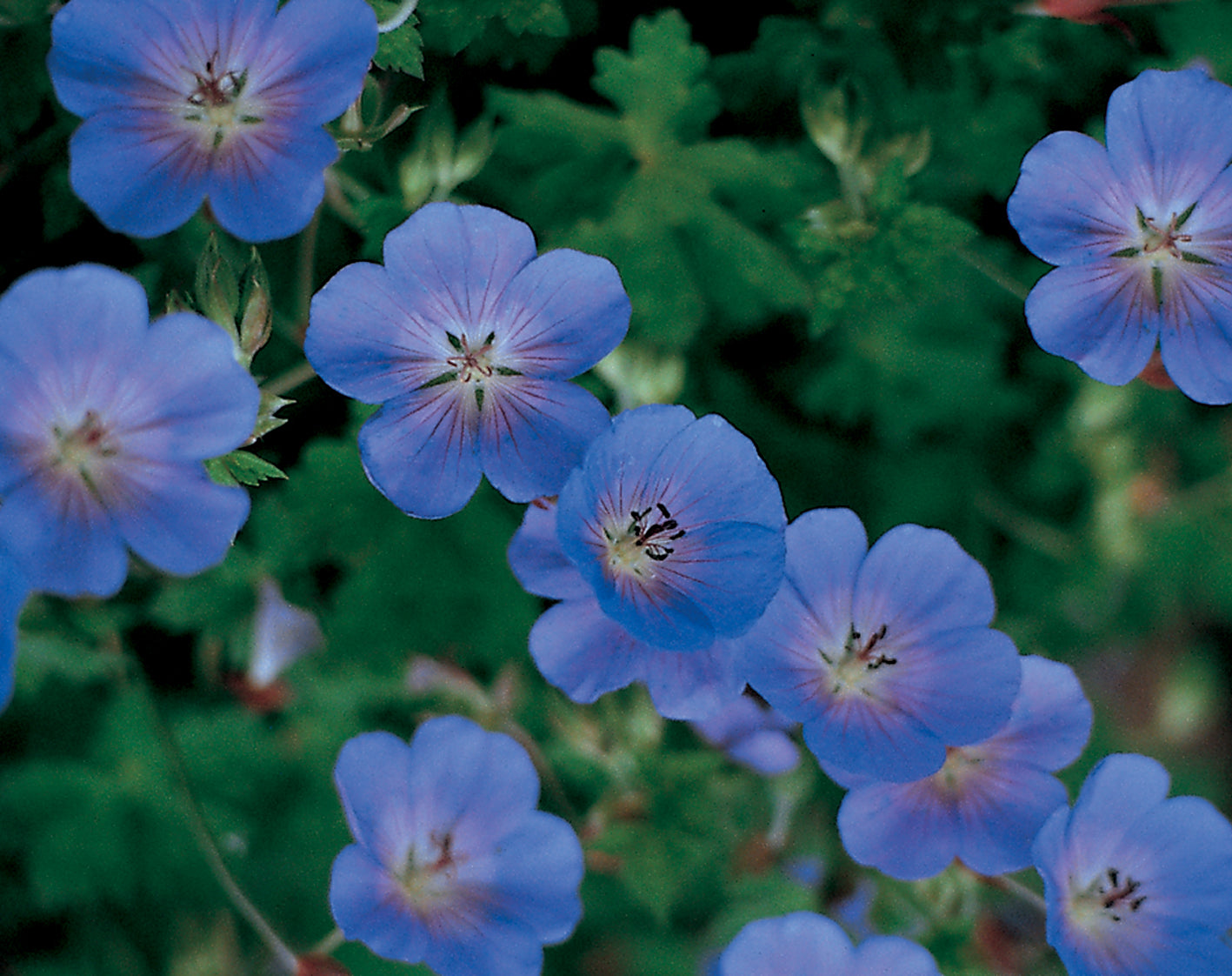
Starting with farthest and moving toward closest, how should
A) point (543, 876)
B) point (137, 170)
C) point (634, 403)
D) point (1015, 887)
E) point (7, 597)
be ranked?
point (634, 403), point (1015, 887), point (543, 876), point (137, 170), point (7, 597)

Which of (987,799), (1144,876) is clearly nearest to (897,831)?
(987,799)

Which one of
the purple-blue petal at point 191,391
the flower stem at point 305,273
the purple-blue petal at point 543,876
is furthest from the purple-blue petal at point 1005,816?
the flower stem at point 305,273

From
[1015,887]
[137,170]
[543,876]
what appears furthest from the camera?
[1015,887]

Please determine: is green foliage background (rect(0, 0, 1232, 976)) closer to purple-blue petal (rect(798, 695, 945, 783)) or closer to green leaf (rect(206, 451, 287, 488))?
green leaf (rect(206, 451, 287, 488))

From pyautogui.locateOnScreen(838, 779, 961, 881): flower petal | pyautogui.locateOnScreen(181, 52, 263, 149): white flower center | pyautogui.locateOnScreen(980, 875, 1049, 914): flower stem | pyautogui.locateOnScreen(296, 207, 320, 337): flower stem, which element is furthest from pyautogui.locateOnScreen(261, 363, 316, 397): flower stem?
pyautogui.locateOnScreen(980, 875, 1049, 914): flower stem

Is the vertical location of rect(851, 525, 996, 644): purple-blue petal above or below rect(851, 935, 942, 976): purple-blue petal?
above

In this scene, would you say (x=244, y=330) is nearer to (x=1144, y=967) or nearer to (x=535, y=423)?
(x=535, y=423)

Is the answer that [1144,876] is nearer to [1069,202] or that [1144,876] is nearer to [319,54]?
[1069,202]
